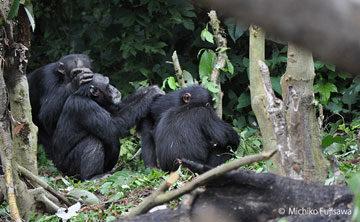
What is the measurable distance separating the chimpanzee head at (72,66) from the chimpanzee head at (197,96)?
5.68ft

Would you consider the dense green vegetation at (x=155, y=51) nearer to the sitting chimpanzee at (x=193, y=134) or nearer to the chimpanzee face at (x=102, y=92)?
the sitting chimpanzee at (x=193, y=134)

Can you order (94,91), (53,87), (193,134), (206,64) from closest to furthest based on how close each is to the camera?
(193,134) → (206,64) → (94,91) → (53,87)

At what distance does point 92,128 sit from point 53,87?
3.59 feet

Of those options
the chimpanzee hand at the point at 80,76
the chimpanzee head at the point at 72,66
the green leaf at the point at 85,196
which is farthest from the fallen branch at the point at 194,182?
the chimpanzee head at the point at 72,66

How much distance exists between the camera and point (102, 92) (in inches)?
280

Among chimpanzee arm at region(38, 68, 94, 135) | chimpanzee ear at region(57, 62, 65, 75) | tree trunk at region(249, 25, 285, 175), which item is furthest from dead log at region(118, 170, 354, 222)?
chimpanzee ear at region(57, 62, 65, 75)

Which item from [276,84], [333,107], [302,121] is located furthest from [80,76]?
[302,121]

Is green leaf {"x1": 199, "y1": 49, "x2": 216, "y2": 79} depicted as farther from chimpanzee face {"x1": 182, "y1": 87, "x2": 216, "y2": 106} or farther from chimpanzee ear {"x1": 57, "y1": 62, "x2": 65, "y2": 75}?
chimpanzee ear {"x1": 57, "y1": 62, "x2": 65, "y2": 75}

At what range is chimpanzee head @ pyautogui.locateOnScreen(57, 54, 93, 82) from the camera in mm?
7469

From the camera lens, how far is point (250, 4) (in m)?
1.23

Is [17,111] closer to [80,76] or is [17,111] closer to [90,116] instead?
[90,116]

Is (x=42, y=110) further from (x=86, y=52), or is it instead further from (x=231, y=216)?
(x=231, y=216)

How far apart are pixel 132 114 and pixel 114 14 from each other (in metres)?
2.43

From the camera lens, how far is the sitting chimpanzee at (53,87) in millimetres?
7277
